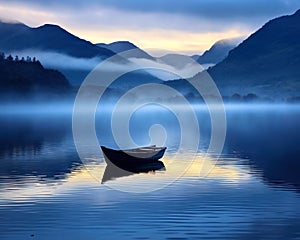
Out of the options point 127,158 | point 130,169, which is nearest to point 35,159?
point 127,158

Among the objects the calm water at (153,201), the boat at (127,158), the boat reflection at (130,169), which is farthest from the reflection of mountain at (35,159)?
the boat at (127,158)

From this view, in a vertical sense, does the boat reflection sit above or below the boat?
below

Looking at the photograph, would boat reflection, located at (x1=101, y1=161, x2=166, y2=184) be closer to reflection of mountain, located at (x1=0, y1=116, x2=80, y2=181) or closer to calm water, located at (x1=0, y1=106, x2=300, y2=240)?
calm water, located at (x1=0, y1=106, x2=300, y2=240)

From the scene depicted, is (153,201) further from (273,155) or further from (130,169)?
(273,155)

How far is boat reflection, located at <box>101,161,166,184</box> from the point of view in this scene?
2562 inches

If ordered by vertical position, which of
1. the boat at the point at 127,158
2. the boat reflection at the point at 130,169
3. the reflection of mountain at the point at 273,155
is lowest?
the reflection of mountain at the point at 273,155

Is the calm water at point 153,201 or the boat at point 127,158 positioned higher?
the boat at point 127,158

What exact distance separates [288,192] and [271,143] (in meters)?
58.8

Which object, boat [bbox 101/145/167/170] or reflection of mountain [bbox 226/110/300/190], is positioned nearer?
reflection of mountain [bbox 226/110/300/190]

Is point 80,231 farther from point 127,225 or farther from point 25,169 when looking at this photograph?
point 25,169

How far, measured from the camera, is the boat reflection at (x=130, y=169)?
65075 mm

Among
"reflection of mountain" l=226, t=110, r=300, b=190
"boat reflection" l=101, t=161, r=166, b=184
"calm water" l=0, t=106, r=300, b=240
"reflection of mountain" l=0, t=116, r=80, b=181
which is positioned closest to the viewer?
"calm water" l=0, t=106, r=300, b=240

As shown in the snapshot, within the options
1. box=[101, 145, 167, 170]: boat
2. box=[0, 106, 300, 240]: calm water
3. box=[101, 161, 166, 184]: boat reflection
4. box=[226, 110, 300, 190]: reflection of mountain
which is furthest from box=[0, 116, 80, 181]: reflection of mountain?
box=[226, 110, 300, 190]: reflection of mountain

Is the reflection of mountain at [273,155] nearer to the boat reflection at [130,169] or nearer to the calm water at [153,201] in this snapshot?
the calm water at [153,201]
